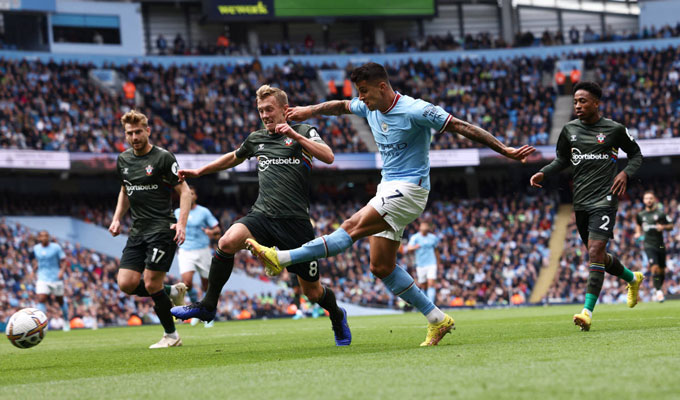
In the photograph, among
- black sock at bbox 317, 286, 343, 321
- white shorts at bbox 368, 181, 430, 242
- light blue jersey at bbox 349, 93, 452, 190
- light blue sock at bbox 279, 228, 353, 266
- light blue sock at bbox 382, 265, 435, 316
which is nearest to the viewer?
light blue sock at bbox 279, 228, 353, 266

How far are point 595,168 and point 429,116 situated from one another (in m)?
3.10

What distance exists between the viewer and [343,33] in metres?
45.0

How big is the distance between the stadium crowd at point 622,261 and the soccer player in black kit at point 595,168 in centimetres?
1963

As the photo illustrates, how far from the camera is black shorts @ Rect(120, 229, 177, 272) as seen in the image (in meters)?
9.56

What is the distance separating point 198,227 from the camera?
1678cm

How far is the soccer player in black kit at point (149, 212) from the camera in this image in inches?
378

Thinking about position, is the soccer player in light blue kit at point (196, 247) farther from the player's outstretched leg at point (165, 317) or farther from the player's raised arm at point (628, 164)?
the player's raised arm at point (628, 164)

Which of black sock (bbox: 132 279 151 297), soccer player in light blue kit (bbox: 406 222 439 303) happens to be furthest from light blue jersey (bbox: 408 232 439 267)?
black sock (bbox: 132 279 151 297)

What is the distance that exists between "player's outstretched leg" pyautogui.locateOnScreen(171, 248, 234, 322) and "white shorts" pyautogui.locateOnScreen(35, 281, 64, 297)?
446 inches

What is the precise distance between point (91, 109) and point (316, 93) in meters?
11.0

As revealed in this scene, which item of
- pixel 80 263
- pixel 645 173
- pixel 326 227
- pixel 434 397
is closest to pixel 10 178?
pixel 80 263

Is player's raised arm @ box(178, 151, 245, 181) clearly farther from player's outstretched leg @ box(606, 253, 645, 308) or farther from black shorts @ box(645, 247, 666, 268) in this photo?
black shorts @ box(645, 247, 666, 268)

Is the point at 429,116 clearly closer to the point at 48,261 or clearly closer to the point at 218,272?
the point at 218,272

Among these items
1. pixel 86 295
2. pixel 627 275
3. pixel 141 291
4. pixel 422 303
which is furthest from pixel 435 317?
pixel 86 295
